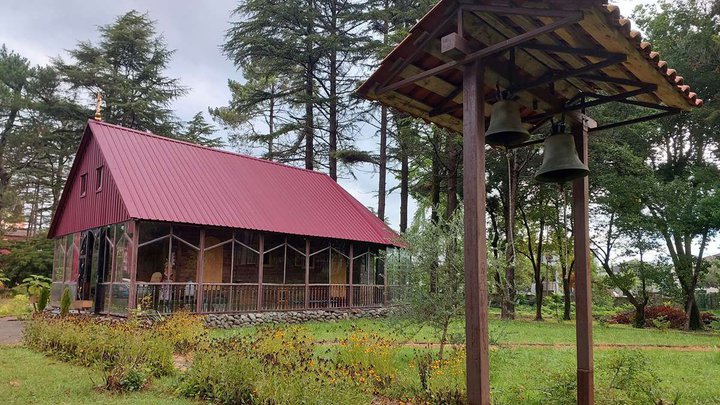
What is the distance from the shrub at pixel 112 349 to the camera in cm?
742

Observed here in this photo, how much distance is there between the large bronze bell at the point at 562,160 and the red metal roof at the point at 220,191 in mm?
8865

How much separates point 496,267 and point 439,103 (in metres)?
3.63

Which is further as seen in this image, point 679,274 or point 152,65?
point 152,65

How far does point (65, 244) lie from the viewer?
2059 cm

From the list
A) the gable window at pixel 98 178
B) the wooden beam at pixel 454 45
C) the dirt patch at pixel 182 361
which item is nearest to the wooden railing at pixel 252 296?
the dirt patch at pixel 182 361

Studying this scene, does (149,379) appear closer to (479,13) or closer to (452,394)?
(452,394)

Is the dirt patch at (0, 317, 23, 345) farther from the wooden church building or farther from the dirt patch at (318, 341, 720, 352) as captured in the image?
the dirt patch at (318, 341, 720, 352)

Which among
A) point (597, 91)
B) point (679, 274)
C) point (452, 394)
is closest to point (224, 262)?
point (452, 394)

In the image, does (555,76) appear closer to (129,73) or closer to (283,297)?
(283,297)

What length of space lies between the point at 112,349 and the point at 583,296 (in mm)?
7065

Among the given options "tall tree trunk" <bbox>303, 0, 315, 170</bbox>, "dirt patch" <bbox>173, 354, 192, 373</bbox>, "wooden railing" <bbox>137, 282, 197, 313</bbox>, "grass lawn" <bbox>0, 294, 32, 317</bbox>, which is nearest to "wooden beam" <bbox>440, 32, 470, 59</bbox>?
"dirt patch" <bbox>173, 354, 192, 373</bbox>

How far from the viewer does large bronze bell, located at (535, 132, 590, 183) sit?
15.6 feet

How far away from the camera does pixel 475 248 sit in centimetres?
387

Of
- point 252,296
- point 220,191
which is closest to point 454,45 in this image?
point 252,296
